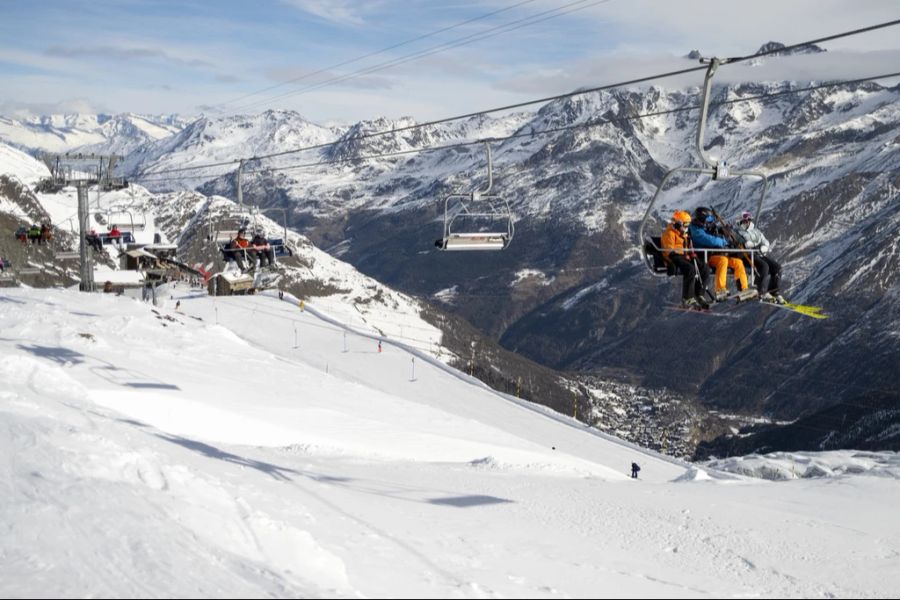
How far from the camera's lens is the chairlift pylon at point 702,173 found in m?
15.0

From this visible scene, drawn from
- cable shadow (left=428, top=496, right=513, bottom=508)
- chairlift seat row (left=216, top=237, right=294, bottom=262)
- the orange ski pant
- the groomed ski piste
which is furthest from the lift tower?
the orange ski pant

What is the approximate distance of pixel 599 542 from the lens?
16047mm

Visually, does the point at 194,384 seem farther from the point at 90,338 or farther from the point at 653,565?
the point at 653,565

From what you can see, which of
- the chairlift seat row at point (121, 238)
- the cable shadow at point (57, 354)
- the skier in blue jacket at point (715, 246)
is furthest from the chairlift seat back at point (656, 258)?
the chairlift seat row at point (121, 238)

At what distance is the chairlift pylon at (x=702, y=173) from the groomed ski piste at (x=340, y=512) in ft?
18.1

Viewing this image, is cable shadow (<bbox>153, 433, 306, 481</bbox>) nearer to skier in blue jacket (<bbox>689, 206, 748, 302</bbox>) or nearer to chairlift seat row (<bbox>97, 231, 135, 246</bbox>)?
skier in blue jacket (<bbox>689, 206, 748, 302</bbox>)

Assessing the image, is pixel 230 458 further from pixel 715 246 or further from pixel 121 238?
pixel 121 238

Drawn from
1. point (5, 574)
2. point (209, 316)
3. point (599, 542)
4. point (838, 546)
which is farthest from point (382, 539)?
point (209, 316)

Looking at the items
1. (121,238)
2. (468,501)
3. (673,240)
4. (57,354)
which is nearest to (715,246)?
(673,240)

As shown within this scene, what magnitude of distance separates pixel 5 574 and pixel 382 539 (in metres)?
5.67

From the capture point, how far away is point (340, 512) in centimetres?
1634

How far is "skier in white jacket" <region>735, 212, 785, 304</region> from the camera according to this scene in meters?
19.3

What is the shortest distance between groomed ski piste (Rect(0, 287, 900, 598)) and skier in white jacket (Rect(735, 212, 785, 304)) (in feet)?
16.2

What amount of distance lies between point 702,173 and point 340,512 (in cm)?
906
